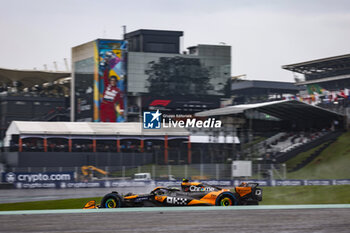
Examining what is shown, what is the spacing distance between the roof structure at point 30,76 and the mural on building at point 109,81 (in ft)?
43.4

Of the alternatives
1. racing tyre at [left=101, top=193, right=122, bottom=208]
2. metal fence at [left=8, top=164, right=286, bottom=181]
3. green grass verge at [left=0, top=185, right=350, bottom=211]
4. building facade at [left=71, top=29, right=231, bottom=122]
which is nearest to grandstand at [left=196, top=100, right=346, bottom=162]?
metal fence at [left=8, top=164, right=286, bottom=181]

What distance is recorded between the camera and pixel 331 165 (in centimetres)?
4462

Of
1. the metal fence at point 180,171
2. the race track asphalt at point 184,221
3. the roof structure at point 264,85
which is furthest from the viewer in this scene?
→ the roof structure at point 264,85

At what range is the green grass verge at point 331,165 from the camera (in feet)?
140

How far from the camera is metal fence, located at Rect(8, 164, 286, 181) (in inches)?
1470

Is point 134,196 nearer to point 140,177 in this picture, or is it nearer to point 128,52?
point 140,177

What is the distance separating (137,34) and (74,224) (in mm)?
68288

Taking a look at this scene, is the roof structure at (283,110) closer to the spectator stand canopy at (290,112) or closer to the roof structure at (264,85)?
the spectator stand canopy at (290,112)

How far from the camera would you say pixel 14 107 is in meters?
81.9

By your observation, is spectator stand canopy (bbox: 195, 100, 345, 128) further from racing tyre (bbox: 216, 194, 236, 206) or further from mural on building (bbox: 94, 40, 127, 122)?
mural on building (bbox: 94, 40, 127, 122)

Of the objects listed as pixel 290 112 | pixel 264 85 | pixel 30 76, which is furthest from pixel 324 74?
pixel 30 76

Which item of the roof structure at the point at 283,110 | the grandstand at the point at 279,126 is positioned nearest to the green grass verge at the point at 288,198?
the grandstand at the point at 279,126

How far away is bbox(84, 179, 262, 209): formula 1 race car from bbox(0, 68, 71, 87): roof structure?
65.9 m

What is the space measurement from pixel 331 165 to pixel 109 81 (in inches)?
1485
